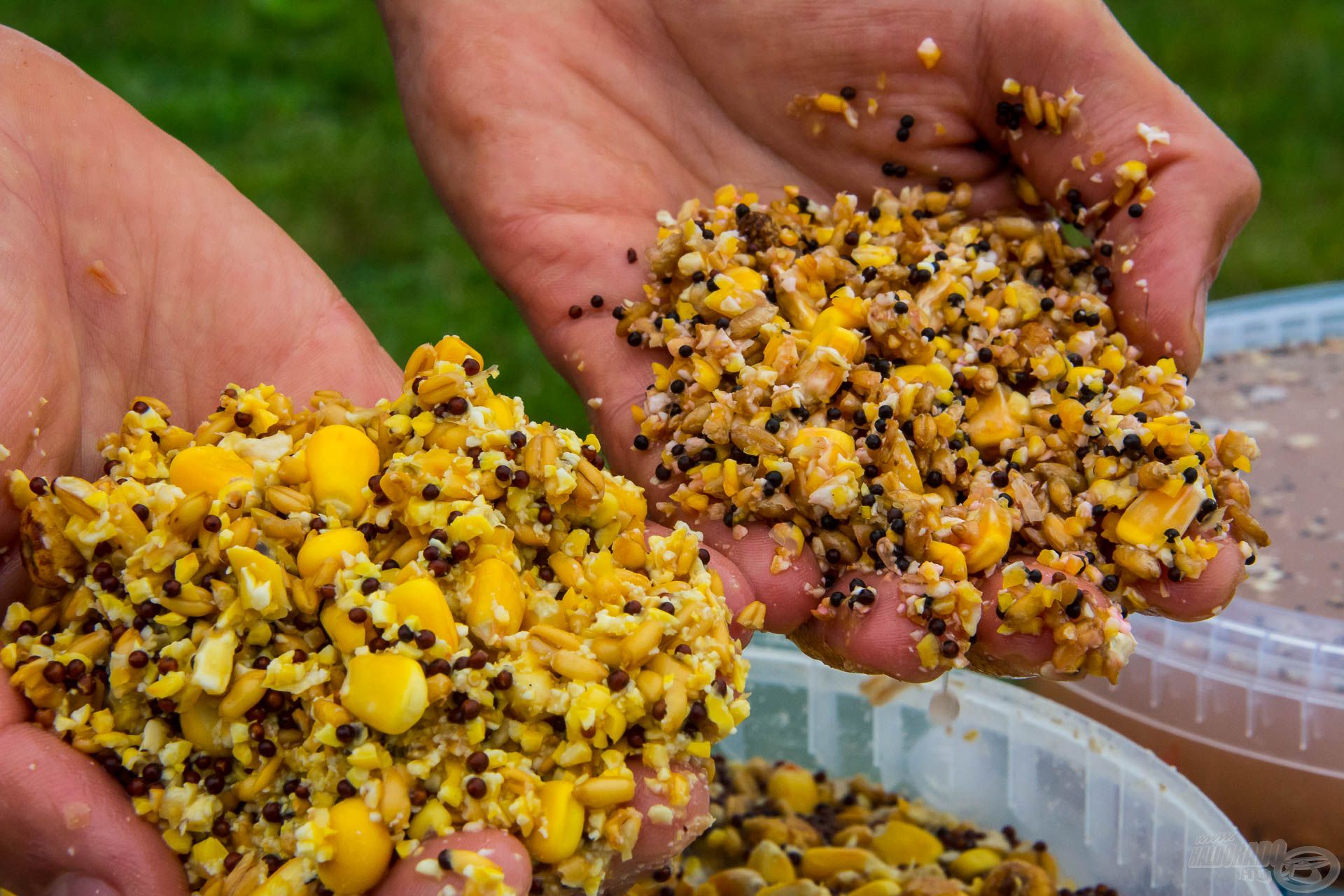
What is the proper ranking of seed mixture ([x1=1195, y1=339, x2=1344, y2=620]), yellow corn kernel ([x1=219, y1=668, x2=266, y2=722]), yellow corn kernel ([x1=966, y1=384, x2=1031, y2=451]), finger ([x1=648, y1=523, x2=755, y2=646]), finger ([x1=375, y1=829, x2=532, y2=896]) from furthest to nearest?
seed mixture ([x1=1195, y1=339, x2=1344, y2=620]) → yellow corn kernel ([x1=966, y1=384, x2=1031, y2=451]) → finger ([x1=648, y1=523, x2=755, y2=646]) → yellow corn kernel ([x1=219, y1=668, x2=266, y2=722]) → finger ([x1=375, y1=829, x2=532, y2=896])

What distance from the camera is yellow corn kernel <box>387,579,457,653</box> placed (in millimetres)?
1262

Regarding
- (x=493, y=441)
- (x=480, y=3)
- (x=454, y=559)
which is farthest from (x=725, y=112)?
(x=454, y=559)

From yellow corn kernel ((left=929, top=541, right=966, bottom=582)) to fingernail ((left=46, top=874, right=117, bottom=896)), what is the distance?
0.86 m

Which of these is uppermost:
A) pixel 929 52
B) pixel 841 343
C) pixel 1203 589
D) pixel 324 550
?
pixel 929 52

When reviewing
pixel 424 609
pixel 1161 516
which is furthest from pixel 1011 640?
pixel 424 609

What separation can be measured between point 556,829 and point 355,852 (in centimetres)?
17

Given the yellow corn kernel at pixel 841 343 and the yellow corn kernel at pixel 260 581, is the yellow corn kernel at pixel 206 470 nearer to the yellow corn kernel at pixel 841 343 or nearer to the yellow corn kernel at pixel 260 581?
the yellow corn kernel at pixel 260 581

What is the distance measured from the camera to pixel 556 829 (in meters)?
1.19

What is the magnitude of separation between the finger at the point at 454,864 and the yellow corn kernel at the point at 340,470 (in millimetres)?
368

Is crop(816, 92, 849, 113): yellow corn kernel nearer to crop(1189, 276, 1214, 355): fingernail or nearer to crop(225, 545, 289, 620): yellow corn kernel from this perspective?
crop(1189, 276, 1214, 355): fingernail

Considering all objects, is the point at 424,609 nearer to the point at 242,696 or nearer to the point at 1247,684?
the point at 242,696

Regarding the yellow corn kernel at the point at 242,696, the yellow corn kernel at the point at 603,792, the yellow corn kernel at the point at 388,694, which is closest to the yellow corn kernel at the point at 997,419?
the yellow corn kernel at the point at 603,792

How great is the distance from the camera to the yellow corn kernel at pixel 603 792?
3.97 feet

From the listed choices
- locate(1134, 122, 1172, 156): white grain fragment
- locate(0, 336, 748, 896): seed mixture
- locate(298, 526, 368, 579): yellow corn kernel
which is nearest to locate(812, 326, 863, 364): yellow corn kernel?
locate(0, 336, 748, 896): seed mixture
